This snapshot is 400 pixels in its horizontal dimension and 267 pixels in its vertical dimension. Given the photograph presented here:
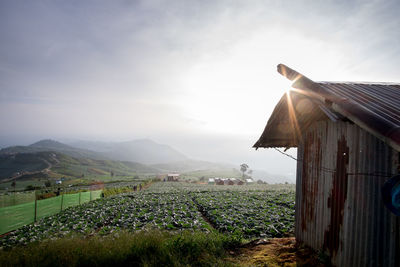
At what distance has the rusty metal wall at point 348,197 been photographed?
4.29 m

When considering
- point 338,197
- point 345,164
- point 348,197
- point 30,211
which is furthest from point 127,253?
point 30,211

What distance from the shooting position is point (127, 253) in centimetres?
703

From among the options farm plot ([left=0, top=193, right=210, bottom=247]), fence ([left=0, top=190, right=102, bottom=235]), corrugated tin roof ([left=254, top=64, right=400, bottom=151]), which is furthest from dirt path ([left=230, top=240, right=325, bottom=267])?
fence ([left=0, top=190, right=102, bottom=235])

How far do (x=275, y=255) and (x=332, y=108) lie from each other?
5.34 m

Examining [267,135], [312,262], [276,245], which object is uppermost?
[267,135]

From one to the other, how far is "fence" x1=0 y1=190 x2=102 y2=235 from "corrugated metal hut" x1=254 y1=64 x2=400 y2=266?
55.5ft

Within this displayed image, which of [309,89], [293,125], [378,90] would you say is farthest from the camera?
[293,125]

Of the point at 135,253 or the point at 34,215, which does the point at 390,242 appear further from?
the point at 34,215

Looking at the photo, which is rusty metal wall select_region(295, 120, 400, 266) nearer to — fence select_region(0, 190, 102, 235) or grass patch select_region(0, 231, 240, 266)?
grass patch select_region(0, 231, 240, 266)

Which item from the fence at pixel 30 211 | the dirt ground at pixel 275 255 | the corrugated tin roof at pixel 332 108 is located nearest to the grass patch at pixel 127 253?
the dirt ground at pixel 275 255

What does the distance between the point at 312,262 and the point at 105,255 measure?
6.44 m

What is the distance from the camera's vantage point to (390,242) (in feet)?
13.6

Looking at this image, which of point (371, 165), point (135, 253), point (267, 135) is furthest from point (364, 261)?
point (135, 253)

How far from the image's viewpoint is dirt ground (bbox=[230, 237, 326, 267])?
623cm
